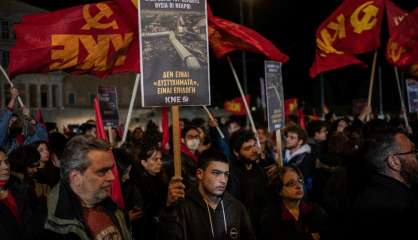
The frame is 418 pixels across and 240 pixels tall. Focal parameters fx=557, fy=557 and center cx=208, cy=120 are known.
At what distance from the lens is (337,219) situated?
17.7 feet

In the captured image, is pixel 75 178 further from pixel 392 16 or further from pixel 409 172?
A: pixel 392 16

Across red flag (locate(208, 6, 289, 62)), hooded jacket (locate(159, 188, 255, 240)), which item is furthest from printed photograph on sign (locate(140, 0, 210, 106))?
red flag (locate(208, 6, 289, 62))

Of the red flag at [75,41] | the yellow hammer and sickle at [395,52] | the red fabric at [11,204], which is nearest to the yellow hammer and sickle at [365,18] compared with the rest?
the yellow hammer and sickle at [395,52]

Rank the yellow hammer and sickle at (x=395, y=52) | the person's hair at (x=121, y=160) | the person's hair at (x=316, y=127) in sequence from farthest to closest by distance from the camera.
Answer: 1. the yellow hammer and sickle at (x=395, y=52)
2. the person's hair at (x=316, y=127)
3. the person's hair at (x=121, y=160)

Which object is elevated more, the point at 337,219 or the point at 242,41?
the point at 242,41

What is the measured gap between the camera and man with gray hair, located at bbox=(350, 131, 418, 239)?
4039mm

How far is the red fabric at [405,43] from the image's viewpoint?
34.2 ft

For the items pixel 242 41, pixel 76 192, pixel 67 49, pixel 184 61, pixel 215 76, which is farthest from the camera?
pixel 215 76

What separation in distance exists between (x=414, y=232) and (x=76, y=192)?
2382 millimetres

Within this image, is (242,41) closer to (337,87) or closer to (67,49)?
(67,49)

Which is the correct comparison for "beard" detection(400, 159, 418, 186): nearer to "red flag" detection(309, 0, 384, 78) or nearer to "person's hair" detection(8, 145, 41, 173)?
"person's hair" detection(8, 145, 41, 173)

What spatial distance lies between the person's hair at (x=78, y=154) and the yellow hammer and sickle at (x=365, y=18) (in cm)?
860

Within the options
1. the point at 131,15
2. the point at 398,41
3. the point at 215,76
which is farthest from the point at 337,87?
the point at 131,15

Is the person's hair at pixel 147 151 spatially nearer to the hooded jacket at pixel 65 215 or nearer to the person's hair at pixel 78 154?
the person's hair at pixel 78 154
